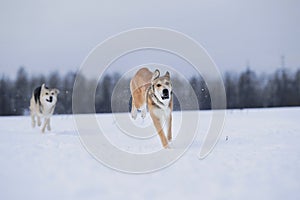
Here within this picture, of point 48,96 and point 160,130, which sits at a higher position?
point 48,96

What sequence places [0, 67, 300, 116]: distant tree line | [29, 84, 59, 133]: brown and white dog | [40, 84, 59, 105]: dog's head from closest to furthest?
1. [29, 84, 59, 133]: brown and white dog
2. [40, 84, 59, 105]: dog's head
3. [0, 67, 300, 116]: distant tree line

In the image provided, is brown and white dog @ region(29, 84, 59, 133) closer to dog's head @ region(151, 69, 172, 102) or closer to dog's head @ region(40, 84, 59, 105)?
dog's head @ region(40, 84, 59, 105)

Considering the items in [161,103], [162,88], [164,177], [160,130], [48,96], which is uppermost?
[48,96]

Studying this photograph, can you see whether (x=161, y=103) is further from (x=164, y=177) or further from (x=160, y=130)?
(x=164, y=177)

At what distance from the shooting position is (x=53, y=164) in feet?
14.1

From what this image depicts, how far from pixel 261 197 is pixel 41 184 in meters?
2.53

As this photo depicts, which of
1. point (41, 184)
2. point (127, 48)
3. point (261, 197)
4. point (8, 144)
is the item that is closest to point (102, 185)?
point (41, 184)

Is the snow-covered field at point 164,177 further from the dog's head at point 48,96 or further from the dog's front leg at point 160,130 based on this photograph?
the dog's head at point 48,96

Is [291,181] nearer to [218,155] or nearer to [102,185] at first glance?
[218,155]

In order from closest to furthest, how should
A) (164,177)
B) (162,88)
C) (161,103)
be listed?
1. (164,177)
2. (162,88)
3. (161,103)

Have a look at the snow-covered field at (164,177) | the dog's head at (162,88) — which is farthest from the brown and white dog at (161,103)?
the snow-covered field at (164,177)

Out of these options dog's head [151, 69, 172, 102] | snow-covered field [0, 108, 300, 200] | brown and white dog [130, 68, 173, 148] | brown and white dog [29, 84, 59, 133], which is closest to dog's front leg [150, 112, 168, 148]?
brown and white dog [130, 68, 173, 148]

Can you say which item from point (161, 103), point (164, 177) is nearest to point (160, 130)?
point (161, 103)

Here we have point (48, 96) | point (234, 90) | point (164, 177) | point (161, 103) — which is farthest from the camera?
point (234, 90)
